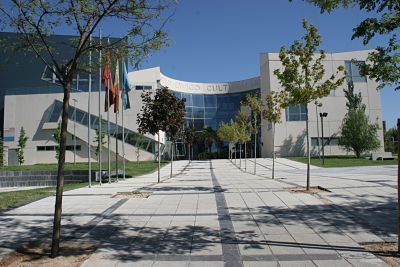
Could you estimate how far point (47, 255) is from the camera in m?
6.04

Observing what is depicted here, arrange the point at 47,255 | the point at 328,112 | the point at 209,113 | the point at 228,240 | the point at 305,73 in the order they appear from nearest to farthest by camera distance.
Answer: the point at 47,255 → the point at 228,240 → the point at 305,73 → the point at 328,112 → the point at 209,113

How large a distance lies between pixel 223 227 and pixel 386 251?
122 inches

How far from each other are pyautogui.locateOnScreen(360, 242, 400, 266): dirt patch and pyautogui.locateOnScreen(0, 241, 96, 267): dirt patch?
174 inches

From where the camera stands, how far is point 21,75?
68.1 meters

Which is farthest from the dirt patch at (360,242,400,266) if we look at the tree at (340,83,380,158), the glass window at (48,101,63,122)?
the glass window at (48,101,63,122)

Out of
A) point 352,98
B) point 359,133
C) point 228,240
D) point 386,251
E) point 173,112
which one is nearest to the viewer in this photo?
point 386,251

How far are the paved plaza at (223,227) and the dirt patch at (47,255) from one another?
0.19m

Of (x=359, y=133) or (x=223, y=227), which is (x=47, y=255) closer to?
(x=223, y=227)

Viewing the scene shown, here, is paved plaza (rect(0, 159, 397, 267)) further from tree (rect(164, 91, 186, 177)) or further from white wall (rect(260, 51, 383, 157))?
white wall (rect(260, 51, 383, 157))

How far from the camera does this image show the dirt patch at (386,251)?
5460 mm

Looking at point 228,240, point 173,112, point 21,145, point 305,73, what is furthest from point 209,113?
point 228,240

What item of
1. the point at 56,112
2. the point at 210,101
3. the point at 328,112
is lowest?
the point at 328,112

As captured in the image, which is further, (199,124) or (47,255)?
(199,124)

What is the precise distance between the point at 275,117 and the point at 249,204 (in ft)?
35.8
